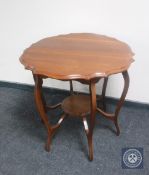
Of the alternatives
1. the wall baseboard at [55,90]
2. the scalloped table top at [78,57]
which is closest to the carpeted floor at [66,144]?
the wall baseboard at [55,90]

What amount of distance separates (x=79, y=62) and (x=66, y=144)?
668 mm

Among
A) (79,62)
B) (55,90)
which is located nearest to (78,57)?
(79,62)

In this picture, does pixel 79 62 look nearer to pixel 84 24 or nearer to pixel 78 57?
pixel 78 57

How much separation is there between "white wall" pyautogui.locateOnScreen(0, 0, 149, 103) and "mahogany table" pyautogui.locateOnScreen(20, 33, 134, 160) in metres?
0.16

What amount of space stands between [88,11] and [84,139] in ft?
3.07

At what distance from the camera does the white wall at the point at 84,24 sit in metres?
1.78

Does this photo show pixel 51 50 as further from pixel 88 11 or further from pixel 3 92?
pixel 3 92

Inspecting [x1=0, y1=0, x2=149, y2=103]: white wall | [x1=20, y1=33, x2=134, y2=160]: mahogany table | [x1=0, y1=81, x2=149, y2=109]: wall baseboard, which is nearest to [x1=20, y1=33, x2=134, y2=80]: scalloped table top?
[x1=20, y1=33, x2=134, y2=160]: mahogany table

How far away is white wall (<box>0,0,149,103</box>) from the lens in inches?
A: 70.1

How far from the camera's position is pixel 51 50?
1576 mm

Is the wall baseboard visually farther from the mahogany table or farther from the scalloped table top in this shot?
the scalloped table top

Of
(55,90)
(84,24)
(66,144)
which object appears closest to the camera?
(66,144)

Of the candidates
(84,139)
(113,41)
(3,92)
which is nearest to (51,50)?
(113,41)

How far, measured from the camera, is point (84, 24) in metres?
1.91
